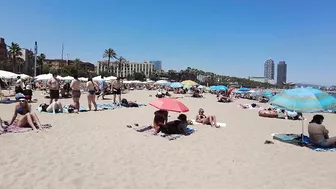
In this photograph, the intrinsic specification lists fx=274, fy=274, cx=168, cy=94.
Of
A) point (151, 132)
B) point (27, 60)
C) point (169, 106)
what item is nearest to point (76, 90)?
point (151, 132)

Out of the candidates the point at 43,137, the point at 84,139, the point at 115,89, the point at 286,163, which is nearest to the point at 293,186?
the point at 286,163

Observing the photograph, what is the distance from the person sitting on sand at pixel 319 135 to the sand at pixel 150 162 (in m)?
0.51

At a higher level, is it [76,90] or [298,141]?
[76,90]

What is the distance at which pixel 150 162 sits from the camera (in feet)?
17.1

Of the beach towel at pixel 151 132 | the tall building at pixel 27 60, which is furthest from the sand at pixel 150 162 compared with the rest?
the tall building at pixel 27 60

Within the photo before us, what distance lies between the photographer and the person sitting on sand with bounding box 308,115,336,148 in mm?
6817

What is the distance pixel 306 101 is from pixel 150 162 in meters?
4.42

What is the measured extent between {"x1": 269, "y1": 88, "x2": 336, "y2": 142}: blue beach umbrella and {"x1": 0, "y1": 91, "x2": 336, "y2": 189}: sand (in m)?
1.04

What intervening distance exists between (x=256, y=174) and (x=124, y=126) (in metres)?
5.05

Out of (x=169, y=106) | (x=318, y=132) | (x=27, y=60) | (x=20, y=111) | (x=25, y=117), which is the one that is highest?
(x=27, y=60)

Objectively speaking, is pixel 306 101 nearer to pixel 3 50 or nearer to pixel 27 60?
pixel 3 50

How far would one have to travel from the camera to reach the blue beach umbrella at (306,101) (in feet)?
22.5

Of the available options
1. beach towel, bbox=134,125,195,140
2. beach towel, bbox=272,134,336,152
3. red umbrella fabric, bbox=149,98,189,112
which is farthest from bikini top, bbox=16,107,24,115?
beach towel, bbox=272,134,336,152

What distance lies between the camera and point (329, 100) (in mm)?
7113
